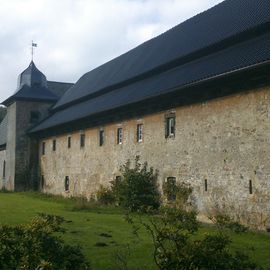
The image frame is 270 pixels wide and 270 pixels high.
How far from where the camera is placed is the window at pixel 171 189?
20188mm

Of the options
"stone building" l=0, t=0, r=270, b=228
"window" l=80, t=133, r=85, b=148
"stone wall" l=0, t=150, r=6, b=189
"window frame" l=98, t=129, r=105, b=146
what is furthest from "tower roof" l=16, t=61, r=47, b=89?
"window frame" l=98, t=129, r=105, b=146

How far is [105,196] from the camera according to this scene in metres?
25.2

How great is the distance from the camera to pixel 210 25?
80.8 ft

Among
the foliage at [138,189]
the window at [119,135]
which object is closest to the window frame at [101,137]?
the window at [119,135]

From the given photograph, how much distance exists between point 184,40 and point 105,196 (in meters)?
9.21

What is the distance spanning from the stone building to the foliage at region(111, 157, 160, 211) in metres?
0.59

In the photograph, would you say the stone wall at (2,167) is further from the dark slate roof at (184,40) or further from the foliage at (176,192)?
the foliage at (176,192)

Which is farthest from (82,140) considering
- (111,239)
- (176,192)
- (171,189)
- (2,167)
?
(2,167)

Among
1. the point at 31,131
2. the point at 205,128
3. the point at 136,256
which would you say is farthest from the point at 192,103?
the point at 31,131

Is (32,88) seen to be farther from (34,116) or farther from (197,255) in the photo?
(197,255)

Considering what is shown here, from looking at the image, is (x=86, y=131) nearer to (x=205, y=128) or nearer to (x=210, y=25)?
(x=210, y=25)

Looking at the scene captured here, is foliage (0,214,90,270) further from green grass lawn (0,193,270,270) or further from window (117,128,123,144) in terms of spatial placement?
window (117,128,123,144)

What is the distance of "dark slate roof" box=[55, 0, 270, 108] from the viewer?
21266mm

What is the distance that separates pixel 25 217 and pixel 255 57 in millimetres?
9999
